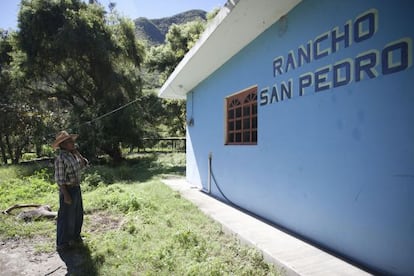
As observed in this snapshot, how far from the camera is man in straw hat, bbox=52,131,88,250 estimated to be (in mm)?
3930

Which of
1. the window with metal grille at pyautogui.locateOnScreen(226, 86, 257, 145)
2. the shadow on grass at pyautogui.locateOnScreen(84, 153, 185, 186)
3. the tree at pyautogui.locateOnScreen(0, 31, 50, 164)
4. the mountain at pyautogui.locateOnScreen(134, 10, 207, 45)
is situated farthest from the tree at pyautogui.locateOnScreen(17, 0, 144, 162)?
the mountain at pyautogui.locateOnScreen(134, 10, 207, 45)

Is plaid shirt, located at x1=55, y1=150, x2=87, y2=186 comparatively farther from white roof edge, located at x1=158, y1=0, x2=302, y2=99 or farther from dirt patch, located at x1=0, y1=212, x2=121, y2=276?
white roof edge, located at x1=158, y1=0, x2=302, y2=99

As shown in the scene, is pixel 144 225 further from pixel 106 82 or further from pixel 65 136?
pixel 106 82

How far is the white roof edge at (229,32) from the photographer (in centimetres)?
397

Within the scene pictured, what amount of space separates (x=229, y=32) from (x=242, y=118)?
1.67m

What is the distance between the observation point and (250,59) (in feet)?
16.9

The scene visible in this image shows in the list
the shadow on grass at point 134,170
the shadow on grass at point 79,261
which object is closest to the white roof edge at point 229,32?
the shadow on grass at point 79,261

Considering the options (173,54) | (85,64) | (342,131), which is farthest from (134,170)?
(342,131)

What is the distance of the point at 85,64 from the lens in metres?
14.5

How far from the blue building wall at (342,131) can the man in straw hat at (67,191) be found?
291 centimetres

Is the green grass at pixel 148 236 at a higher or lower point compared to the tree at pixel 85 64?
lower

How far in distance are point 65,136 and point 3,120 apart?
39.6 ft

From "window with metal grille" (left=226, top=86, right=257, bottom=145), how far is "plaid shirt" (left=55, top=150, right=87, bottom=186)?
9.79 feet

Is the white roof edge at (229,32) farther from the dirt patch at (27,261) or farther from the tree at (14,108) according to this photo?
the tree at (14,108)
